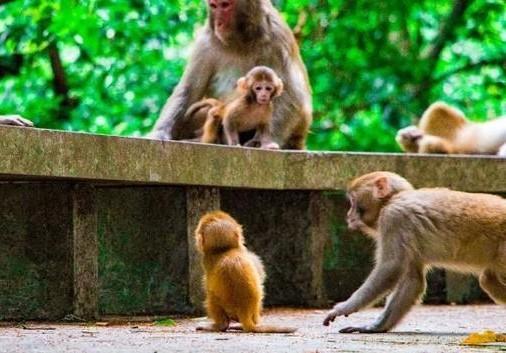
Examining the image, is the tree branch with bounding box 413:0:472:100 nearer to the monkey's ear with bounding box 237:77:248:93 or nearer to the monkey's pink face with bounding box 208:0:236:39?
the monkey's pink face with bounding box 208:0:236:39

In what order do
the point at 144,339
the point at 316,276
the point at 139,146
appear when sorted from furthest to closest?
the point at 316,276 < the point at 139,146 < the point at 144,339

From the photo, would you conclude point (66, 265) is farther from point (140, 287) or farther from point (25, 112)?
point (25, 112)

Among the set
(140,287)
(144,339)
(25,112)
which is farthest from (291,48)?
(25,112)

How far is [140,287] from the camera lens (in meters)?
7.39

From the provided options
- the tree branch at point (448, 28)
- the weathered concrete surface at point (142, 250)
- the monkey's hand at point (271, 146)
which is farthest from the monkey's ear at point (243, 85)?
the tree branch at point (448, 28)

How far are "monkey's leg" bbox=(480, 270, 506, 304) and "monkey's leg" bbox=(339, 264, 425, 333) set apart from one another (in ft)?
1.10

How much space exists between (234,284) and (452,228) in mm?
1098

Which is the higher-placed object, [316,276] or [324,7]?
[324,7]

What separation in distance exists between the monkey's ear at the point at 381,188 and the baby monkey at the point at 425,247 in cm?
7

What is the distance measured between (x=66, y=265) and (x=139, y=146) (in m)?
0.75

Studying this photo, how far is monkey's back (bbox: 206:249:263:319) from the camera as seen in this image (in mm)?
5932

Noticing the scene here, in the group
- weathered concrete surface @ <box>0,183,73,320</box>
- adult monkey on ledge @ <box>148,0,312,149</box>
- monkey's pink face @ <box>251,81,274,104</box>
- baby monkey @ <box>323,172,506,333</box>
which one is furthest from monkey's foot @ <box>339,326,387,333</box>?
adult monkey on ledge @ <box>148,0,312,149</box>

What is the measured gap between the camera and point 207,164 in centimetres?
735

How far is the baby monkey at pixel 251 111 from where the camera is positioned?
856cm
